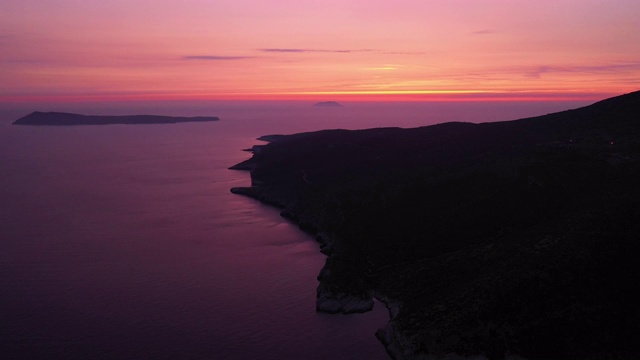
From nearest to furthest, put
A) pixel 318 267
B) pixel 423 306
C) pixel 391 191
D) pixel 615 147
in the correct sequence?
pixel 423 306, pixel 318 267, pixel 615 147, pixel 391 191

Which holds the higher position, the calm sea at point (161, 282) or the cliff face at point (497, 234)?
the cliff face at point (497, 234)

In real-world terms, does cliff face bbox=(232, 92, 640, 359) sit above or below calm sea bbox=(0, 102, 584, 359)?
above

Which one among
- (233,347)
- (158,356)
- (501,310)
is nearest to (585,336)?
(501,310)

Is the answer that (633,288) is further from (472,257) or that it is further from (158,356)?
(158,356)

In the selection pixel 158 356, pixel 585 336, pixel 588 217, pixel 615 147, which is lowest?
pixel 158 356

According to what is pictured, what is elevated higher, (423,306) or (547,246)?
(547,246)

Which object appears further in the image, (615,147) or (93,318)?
(615,147)

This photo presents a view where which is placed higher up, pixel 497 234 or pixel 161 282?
pixel 497 234

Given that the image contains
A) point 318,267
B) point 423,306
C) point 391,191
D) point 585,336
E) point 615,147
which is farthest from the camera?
point 391,191
